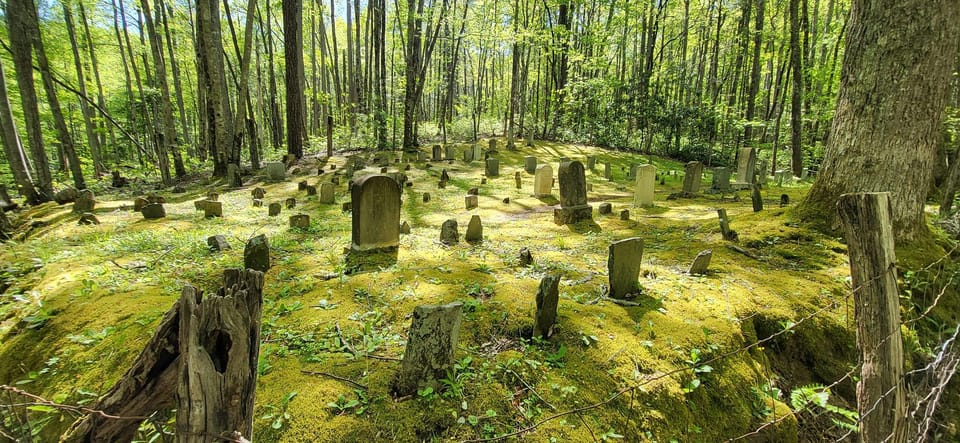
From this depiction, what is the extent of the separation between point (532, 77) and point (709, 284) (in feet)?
96.6

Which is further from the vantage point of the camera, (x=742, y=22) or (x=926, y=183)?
(x=742, y=22)

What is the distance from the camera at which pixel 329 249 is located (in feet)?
16.9

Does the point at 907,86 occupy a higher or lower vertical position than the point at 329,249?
higher

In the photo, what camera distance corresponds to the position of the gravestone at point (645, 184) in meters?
7.84

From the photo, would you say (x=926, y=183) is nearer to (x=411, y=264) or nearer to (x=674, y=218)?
(x=674, y=218)

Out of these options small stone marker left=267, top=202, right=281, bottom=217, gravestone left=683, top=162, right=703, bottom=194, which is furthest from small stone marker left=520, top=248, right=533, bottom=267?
gravestone left=683, top=162, right=703, bottom=194

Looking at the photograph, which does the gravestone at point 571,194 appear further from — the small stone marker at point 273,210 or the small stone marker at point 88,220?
the small stone marker at point 88,220

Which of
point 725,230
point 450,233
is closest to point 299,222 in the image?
point 450,233

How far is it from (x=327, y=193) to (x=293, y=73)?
7.32 m

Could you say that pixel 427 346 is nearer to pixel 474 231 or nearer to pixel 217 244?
pixel 474 231

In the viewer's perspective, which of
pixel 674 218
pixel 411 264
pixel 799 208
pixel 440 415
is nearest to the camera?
pixel 440 415

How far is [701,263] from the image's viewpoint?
4051 millimetres

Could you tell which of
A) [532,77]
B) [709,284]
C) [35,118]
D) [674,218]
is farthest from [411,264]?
[532,77]

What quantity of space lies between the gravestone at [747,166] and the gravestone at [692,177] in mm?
2316
